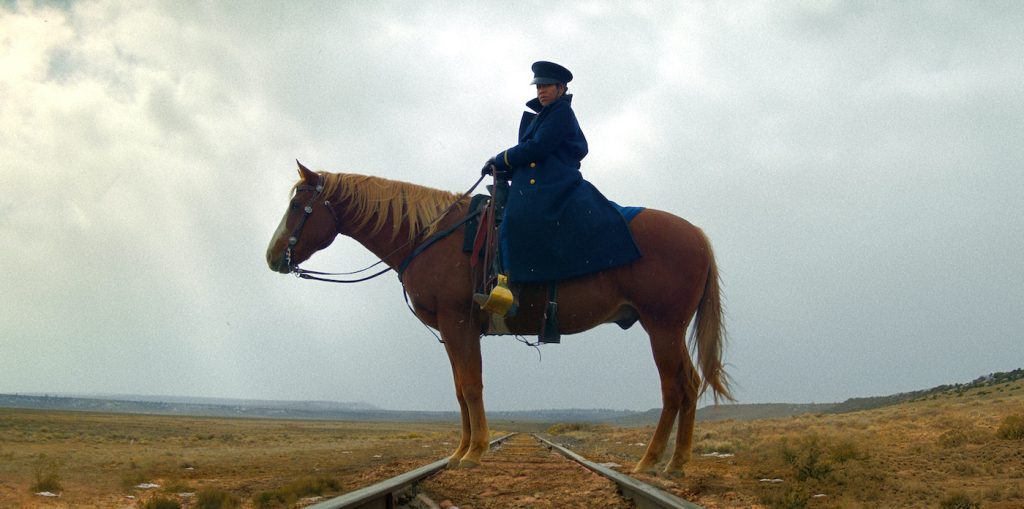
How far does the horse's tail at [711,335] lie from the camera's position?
22.9 feet

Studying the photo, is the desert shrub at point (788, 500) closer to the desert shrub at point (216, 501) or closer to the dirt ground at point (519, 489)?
the dirt ground at point (519, 489)

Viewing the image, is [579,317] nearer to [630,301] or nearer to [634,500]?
[630,301]

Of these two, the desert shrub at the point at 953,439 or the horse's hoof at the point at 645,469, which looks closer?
the horse's hoof at the point at 645,469

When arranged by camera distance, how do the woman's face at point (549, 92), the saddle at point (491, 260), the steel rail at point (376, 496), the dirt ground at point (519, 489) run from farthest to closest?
the woman's face at point (549, 92) → the saddle at point (491, 260) → the dirt ground at point (519, 489) → the steel rail at point (376, 496)

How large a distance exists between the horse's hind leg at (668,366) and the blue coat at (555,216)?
0.84 meters

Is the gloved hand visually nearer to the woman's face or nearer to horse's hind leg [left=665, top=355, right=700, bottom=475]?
the woman's face

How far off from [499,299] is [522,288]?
2.13 ft

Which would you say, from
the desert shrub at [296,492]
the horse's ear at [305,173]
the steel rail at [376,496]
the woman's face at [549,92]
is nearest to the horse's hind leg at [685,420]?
the steel rail at [376,496]

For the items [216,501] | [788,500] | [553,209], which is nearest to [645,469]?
[788,500]

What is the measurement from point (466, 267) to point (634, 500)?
9.58ft

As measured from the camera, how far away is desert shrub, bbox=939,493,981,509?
4.76 metres

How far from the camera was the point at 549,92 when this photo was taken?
6973 millimetres

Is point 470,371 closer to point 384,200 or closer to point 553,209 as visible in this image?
point 553,209

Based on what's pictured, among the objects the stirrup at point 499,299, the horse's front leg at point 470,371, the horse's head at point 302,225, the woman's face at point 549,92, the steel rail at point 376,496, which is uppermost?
the woman's face at point 549,92
